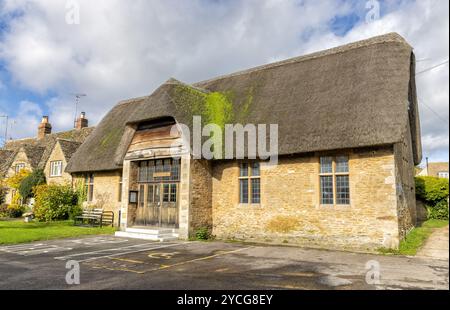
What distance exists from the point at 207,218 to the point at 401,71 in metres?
10.2

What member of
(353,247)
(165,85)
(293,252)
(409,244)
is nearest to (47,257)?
(293,252)

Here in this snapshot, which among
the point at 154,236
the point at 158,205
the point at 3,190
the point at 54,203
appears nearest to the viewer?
the point at 154,236

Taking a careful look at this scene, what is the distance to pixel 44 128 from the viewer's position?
127ft

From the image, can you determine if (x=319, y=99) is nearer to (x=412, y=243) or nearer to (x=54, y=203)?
(x=412, y=243)

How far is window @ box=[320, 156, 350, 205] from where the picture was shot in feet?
42.6

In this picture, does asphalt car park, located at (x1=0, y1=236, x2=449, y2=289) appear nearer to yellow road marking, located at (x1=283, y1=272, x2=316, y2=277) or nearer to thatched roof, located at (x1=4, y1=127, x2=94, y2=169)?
yellow road marking, located at (x1=283, y1=272, x2=316, y2=277)

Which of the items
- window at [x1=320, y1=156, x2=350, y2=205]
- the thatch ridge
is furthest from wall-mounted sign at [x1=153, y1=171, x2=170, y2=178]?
window at [x1=320, y1=156, x2=350, y2=205]

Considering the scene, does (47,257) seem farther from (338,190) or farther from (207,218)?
(338,190)

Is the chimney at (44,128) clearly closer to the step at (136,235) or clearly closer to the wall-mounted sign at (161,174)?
the step at (136,235)

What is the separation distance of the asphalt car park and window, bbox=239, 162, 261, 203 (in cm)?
243

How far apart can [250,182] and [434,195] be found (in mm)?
13995

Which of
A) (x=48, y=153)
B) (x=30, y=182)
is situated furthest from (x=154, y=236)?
(x=48, y=153)

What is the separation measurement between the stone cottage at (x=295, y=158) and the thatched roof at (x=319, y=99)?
51 millimetres

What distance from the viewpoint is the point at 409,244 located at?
489 inches
